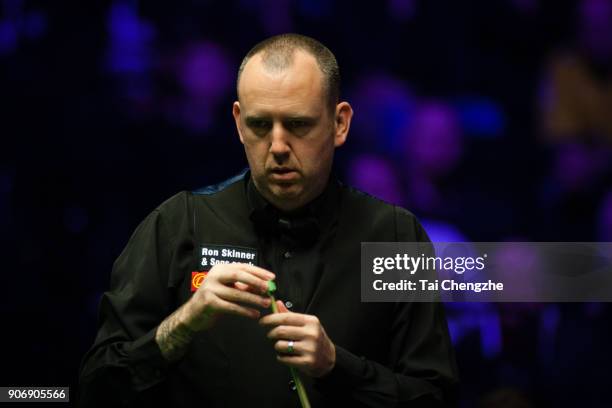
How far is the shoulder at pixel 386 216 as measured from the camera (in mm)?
2611

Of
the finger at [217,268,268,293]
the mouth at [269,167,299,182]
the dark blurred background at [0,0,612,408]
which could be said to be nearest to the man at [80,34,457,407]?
the mouth at [269,167,299,182]

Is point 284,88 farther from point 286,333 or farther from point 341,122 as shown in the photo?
point 286,333

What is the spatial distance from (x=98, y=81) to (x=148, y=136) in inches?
10.9

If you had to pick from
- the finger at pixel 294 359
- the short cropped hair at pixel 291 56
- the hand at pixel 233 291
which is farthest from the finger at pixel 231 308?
the short cropped hair at pixel 291 56

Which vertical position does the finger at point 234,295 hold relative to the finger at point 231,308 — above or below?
above

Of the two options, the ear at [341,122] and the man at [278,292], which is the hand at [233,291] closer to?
the man at [278,292]

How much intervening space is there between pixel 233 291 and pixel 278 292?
358 mm

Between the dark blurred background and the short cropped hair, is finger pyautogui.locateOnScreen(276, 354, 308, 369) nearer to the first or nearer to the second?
the short cropped hair

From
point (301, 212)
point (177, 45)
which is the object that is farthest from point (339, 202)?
point (177, 45)

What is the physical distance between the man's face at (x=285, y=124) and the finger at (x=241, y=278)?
37 centimetres

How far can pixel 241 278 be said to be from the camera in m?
2.11

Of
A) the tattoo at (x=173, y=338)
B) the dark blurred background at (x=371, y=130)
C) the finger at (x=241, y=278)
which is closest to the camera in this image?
the finger at (x=241, y=278)

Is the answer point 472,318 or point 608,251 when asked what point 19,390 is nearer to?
point 472,318

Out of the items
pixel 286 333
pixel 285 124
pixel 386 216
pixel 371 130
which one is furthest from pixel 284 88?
pixel 371 130
